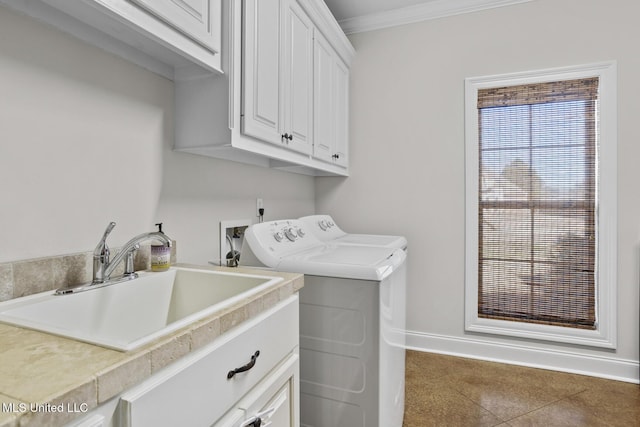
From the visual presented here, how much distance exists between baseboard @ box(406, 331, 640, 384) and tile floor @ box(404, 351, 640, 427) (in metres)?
0.06

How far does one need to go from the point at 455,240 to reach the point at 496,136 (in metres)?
0.83

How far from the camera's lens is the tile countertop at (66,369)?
411 mm

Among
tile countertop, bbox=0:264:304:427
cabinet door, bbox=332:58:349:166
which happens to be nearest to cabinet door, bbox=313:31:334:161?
cabinet door, bbox=332:58:349:166

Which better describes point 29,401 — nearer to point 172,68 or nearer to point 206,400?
point 206,400

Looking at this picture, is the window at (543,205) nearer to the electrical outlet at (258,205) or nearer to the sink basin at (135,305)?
the electrical outlet at (258,205)

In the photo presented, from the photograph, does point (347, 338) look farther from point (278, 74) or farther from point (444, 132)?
point (444, 132)

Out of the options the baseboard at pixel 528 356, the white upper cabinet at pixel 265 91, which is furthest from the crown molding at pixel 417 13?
the baseboard at pixel 528 356

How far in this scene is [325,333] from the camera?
1373mm

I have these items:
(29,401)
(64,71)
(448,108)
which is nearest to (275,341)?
(29,401)

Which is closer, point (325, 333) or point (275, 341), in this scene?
point (275, 341)

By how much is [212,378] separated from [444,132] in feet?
8.00

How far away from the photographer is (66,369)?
0.49 meters

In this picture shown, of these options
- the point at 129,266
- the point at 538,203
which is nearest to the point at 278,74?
the point at 129,266

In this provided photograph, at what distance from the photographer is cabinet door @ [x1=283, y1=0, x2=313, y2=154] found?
1.66 m
